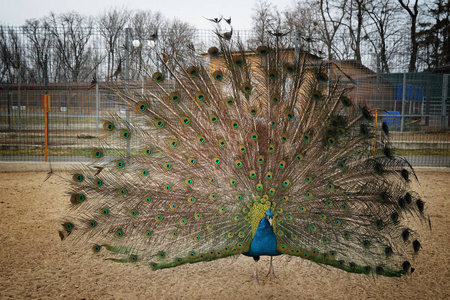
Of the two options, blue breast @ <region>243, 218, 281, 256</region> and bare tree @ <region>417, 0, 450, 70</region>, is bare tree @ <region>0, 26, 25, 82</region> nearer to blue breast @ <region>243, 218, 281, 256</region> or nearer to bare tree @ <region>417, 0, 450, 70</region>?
blue breast @ <region>243, 218, 281, 256</region>

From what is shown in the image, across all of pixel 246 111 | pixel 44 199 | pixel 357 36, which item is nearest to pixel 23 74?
pixel 44 199

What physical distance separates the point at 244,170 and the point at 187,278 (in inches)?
49.1

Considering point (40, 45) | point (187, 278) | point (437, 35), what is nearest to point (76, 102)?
point (40, 45)

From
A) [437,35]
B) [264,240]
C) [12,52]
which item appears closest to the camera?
[264,240]

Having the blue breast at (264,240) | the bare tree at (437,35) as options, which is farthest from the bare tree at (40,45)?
the bare tree at (437,35)

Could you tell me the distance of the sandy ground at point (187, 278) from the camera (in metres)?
3.18

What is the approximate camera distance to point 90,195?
3158mm

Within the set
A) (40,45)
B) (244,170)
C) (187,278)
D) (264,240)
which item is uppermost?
(40,45)

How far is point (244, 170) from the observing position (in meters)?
3.14

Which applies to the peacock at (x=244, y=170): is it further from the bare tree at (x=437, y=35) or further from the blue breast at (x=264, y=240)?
the bare tree at (x=437, y=35)

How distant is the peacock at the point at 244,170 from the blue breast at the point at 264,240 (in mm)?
13

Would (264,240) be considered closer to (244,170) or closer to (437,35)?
(244,170)

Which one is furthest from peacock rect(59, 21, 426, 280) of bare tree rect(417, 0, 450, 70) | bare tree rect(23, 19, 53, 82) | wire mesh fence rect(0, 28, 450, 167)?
bare tree rect(417, 0, 450, 70)

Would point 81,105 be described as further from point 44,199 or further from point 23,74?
point 44,199
